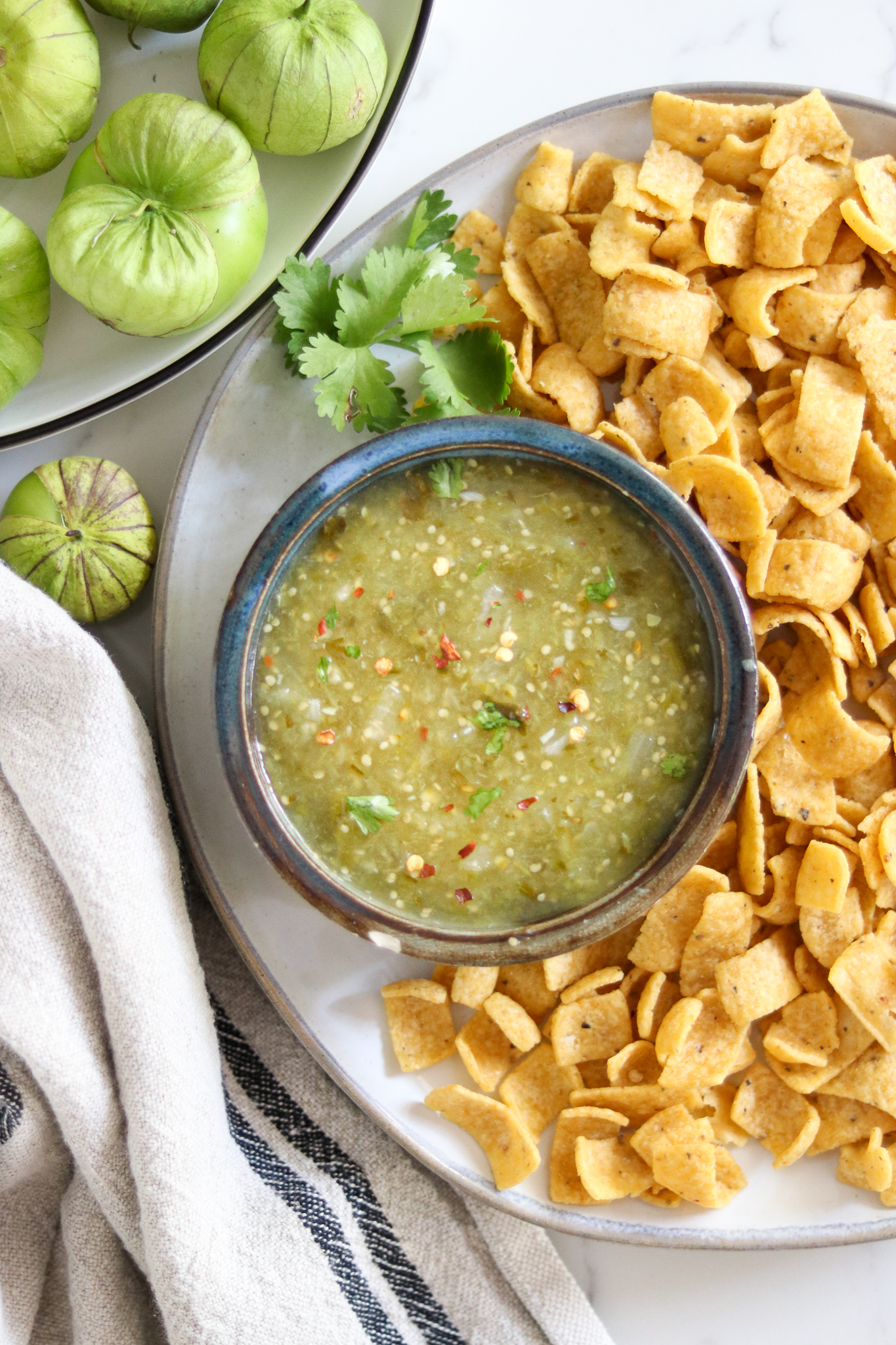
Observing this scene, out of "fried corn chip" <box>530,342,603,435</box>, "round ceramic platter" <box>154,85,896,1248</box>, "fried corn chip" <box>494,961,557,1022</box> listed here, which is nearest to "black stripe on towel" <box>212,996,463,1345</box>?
"round ceramic platter" <box>154,85,896,1248</box>

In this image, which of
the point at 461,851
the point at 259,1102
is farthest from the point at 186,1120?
the point at 461,851

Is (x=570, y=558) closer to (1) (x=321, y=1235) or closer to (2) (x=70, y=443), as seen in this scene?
(2) (x=70, y=443)

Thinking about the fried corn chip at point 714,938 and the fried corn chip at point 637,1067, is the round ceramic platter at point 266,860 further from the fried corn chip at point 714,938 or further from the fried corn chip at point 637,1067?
the fried corn chip at point 714,938

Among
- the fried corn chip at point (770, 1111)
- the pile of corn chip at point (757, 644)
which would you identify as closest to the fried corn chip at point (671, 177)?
the pile of corn chip at point (757, 644)

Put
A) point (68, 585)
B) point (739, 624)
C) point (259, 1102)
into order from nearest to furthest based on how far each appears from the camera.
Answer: point (739, 624) → point (68, 585) → point (259, 1102)

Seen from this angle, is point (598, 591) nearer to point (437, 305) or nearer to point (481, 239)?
point (437, 305)
